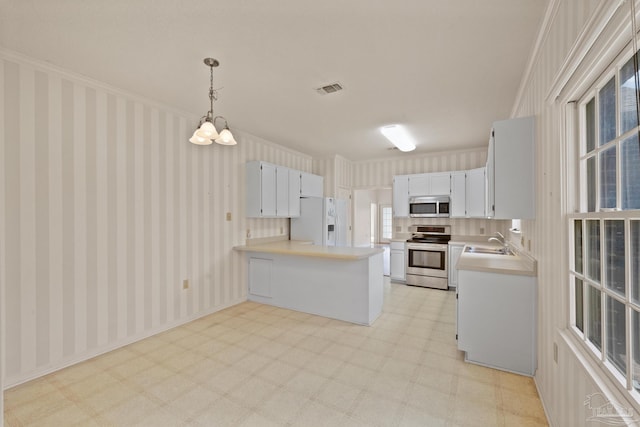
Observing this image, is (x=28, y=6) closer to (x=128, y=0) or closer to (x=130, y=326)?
(x=128, y=0)

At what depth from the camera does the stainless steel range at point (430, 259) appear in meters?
4.88

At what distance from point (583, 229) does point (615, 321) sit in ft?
1.59

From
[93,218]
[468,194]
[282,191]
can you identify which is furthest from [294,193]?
[468,194]

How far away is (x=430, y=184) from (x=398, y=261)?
1.60 m

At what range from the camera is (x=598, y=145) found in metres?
1.30

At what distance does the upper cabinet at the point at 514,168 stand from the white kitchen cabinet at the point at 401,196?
315 centimetres

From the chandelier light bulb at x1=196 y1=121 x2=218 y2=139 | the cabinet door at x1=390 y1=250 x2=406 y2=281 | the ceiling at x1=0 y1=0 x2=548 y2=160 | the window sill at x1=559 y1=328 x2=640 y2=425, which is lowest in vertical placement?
the cabinet door at x1=390 y1=250 x2=406 y2=281

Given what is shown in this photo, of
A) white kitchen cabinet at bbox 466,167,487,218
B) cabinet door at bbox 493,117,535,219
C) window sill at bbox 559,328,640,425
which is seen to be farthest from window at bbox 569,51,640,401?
white kitchen cabinet at bbox 466,167,487,218

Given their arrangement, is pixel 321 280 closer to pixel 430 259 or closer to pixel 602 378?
pixel 430 259

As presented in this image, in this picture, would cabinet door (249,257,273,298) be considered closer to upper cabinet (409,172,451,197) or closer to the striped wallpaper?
the striped wallpaper

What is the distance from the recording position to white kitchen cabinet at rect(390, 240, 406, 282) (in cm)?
529

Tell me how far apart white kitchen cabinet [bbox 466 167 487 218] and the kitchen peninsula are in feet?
7.69

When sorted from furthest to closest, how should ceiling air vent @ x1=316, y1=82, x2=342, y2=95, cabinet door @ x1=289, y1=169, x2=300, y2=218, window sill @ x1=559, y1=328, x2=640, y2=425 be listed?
cabinet door @ x1=289, y1=169, x2=300, y2=218 < ceiling air vent @ x1=316, y1=82, x2=342, y2=95 < window sill @ x1=559, y1=328, x2=640, y2=425

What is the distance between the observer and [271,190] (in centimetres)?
434
